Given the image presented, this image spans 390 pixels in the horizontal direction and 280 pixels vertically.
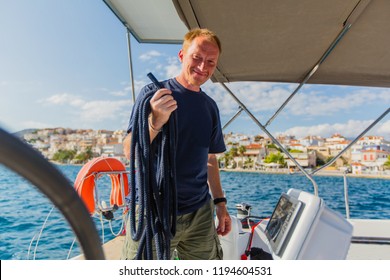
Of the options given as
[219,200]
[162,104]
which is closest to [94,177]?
[219,200]

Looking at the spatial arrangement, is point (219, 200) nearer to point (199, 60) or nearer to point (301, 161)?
point (199, 60)

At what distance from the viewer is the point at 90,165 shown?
9.12 feet

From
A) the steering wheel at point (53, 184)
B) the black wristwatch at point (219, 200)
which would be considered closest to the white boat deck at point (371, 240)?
the black wristwatch at point (219, 200)

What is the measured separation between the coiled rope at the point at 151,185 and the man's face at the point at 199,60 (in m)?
0.23

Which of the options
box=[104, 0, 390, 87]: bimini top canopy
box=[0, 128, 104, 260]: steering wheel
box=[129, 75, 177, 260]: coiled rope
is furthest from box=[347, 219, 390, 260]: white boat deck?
box=[0, 128, 104, 260]: steering wheel

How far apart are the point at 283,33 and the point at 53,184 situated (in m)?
1.68

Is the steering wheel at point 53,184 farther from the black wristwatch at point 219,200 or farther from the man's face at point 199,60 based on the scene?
the black wristwatch at point 219,200

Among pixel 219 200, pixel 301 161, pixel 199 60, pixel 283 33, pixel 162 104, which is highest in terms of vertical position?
pixel 283 33

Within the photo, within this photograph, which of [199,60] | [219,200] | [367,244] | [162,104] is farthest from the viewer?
[367,244]

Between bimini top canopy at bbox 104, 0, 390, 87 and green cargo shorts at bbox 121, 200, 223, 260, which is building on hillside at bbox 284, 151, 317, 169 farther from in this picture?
green cargo shorts at bbox 121, 200, 223, 260

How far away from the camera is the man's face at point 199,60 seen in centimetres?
118

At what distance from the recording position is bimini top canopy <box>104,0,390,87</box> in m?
1.45

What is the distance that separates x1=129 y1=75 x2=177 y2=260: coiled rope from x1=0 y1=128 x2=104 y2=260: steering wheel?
2.08 ft

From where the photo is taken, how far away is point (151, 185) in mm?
988
